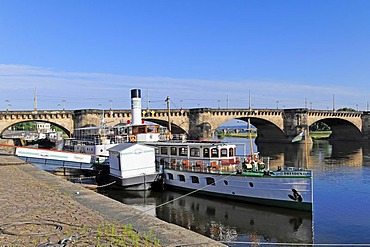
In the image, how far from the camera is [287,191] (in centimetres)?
2478

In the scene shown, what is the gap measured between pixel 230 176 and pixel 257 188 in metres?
2.28

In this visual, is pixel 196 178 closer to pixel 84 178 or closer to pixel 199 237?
pixel 84 178

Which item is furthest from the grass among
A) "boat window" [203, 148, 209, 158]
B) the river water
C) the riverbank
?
"boat window" [203, 148, 209, 158]

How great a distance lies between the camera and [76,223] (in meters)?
12.6

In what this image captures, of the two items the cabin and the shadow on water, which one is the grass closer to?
the shadow on water

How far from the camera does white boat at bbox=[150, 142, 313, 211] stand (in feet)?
80.4

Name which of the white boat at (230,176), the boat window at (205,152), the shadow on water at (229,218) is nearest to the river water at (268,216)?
the shadow on water at (229,218)

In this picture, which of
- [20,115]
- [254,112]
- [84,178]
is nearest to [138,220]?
[84,178]

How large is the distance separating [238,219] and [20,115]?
177 ft

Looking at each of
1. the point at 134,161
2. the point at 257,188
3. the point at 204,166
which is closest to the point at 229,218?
the point at 257,188

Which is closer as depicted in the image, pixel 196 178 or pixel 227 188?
pixel 227 188

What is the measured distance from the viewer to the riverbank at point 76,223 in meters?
10.5

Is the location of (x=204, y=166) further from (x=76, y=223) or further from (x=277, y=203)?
(x=76, y=223)

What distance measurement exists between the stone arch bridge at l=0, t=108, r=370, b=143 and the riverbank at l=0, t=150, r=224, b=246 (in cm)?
3052
